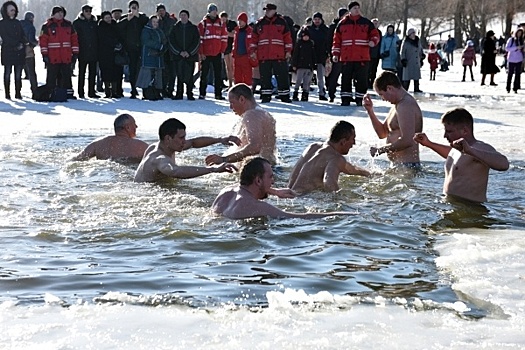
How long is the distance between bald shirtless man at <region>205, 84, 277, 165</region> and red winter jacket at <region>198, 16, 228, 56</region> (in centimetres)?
935

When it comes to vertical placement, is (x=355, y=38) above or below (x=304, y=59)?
above

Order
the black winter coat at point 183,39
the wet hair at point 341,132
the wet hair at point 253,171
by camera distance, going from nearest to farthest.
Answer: the wet hair at point 253,171, the wet hair at point 341,132, the black winter coat at point 183,39

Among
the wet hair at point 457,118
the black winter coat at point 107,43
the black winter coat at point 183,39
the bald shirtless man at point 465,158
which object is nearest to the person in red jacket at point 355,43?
the black winter coat at point 183,39

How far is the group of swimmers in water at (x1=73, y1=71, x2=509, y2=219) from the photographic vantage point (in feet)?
24.1

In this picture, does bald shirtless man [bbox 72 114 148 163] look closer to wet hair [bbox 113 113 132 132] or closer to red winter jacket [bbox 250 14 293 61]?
wet hair [bbox 113 113 132 132]

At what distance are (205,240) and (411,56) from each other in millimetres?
16413

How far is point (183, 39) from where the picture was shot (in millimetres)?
18906

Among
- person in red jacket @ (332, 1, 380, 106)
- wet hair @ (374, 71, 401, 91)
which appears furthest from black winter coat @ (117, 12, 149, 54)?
wet hair @ (374, 71, 401, 91)

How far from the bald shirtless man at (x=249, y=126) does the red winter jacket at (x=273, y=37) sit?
8.20 m

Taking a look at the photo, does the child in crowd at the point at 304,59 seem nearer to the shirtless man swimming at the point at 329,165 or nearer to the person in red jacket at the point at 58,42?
the person in red jacket at the point at 58,42

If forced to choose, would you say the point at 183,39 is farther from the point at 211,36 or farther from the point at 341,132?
the point at 341,132

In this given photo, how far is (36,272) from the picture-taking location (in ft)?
19.2

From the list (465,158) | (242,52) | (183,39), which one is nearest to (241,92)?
(465,158)

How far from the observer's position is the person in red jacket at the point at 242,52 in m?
19.7
